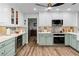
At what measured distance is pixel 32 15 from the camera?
33.2 feet

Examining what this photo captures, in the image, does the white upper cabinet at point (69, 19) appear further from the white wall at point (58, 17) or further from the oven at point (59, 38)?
the oven at point (59, 38)

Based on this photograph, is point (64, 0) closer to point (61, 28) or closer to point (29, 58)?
point (29, 58)

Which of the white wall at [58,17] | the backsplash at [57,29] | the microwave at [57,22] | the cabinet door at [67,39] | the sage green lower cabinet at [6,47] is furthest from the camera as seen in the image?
the backsplash at [57,29]

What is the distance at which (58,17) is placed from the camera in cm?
923

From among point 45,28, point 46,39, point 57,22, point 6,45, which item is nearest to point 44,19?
point 45,28

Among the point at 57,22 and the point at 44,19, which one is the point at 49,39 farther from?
the point at 44,19

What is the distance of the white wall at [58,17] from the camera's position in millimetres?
9242

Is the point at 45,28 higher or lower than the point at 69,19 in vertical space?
lower

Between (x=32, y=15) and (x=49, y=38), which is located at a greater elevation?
(x=32, y=15)

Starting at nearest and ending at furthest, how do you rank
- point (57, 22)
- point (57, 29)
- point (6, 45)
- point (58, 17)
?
point (6, 45) → point (57, 22) → point (58, 17) → point (57, 29)

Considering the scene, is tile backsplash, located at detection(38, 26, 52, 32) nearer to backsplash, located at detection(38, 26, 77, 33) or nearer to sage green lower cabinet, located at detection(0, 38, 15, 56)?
backsplash, located at detection(38, 26, 77, 33)

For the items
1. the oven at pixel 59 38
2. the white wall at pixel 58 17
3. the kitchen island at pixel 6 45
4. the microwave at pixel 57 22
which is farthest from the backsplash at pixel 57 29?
the kitchen island at pixel 6 45

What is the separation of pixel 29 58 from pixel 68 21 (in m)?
8.36

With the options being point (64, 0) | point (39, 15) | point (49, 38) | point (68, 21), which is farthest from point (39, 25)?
point (64, 0)
